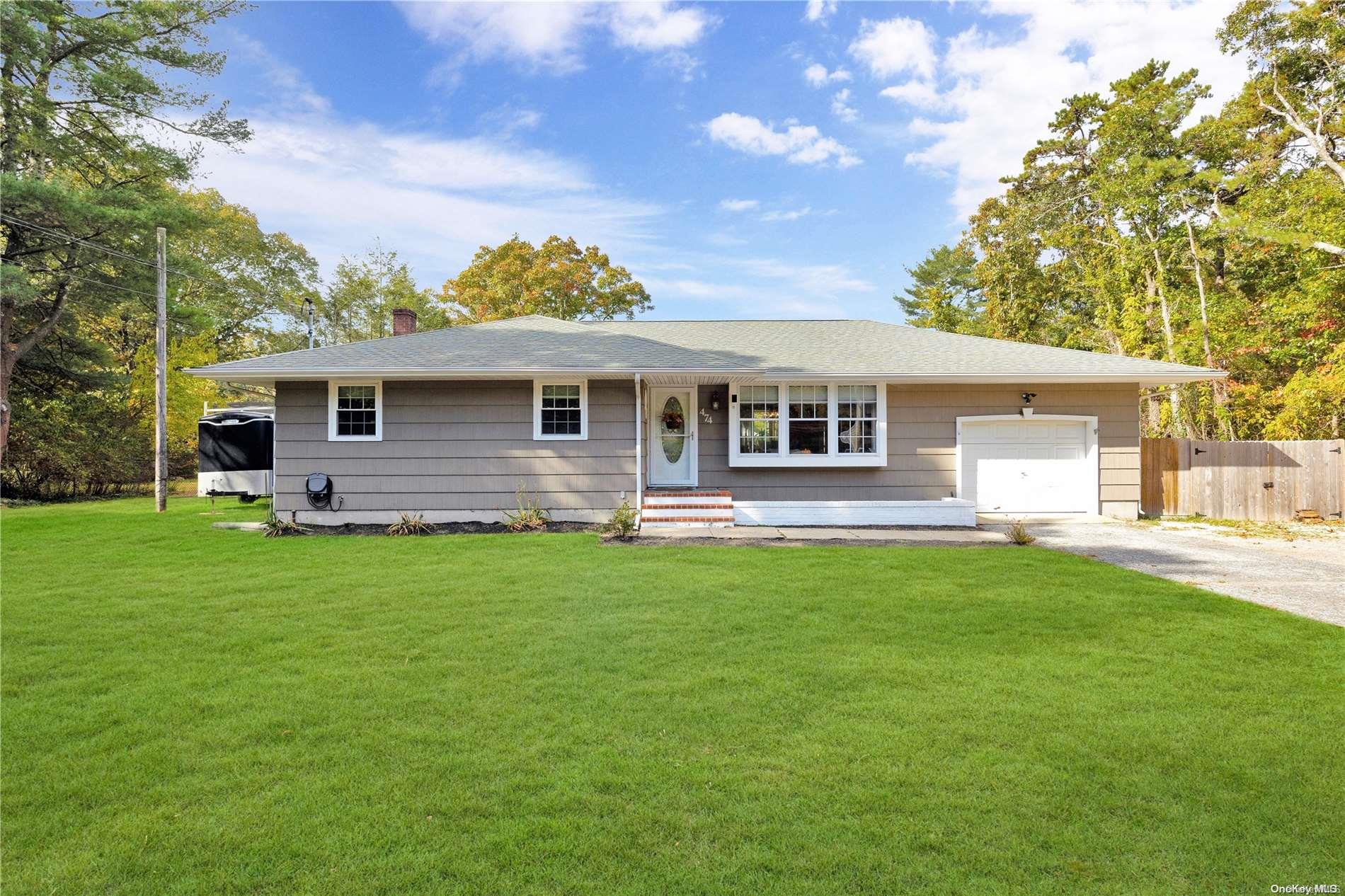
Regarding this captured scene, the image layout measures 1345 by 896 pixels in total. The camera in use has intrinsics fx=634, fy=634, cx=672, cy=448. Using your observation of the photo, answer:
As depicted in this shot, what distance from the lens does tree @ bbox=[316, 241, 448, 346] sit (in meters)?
33.0

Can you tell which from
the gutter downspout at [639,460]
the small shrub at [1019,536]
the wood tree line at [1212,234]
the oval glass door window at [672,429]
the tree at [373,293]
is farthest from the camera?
the tree at [373,293]

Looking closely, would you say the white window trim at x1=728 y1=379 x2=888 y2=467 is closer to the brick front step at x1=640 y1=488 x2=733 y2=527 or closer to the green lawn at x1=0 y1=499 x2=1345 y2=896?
the brick front step at x1=640 y1=488 x2=733 y2=527

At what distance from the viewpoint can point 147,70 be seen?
17.6m

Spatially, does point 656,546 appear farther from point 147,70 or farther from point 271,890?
point 147,70

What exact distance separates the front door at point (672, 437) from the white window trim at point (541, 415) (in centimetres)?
157

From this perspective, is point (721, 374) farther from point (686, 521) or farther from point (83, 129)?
point (83, 129)

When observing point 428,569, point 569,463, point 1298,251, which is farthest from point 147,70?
point 1298,251

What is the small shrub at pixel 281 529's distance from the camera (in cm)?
997

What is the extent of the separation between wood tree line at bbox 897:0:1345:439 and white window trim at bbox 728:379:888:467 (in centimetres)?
1013

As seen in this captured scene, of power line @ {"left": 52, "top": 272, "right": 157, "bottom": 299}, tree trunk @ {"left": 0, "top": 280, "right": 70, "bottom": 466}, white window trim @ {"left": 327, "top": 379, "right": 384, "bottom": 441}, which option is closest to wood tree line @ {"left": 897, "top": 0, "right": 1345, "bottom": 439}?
white window trim @ {"left": 327, "top": 379, "right": 384, "bottom": 441}

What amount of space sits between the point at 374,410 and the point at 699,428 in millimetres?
5691

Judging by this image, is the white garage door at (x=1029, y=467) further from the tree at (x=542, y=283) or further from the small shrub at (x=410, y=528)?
the tree at (x=542, y=283)

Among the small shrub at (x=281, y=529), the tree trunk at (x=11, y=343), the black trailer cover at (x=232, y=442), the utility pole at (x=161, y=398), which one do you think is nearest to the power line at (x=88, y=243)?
the tree trunk at (x=11, y=343)

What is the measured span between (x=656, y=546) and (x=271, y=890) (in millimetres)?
6647
